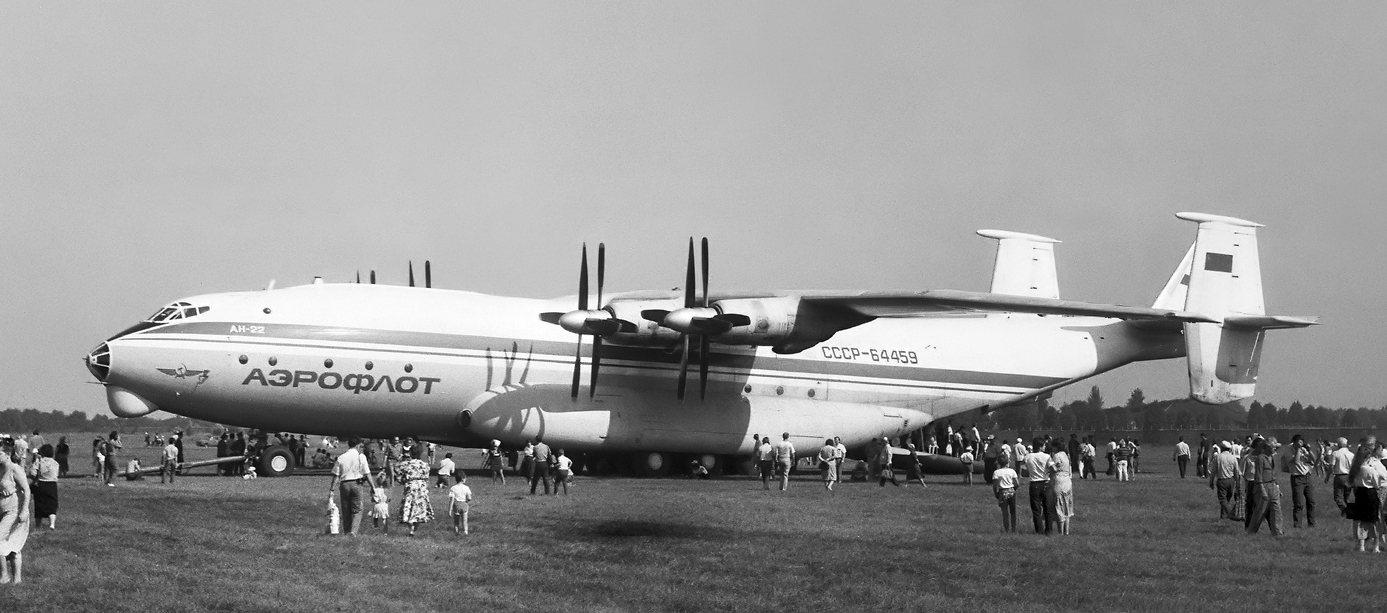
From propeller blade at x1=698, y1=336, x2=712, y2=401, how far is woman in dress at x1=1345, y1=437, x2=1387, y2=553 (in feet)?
52.8

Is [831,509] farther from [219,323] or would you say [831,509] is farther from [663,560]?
[219,323]

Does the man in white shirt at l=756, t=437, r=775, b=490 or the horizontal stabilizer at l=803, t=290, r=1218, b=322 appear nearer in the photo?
the horizontal stabilizer at l=803, t=290, r=1218, b=322

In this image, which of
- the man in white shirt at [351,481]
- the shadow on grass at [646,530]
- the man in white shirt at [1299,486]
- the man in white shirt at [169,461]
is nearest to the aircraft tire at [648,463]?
→ the man in white shirt at [169,461]

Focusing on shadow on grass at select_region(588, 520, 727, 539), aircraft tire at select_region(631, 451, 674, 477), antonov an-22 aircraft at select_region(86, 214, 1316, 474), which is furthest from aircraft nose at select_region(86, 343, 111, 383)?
shadow on grass at select_region(588, 520, 727, 539)

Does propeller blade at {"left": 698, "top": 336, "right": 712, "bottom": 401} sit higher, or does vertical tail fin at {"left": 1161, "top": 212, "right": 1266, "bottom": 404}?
vertical tail fin at {"left": 1161, "top": 212, "right": 1266, "bottom": 404}

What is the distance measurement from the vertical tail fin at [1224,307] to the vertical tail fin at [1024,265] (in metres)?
7.55

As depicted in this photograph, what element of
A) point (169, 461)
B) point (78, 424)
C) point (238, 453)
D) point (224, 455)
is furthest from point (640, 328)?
point (78, 424)

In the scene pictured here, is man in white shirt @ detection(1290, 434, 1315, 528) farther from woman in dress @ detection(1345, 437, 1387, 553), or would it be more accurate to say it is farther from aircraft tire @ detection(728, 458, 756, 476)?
aircraft tire @ detection(728, 458, 756, 476)

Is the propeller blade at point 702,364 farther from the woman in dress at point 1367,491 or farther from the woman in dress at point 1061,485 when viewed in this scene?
the woman in dress at point 1367,491

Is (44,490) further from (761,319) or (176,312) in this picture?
(761,319)

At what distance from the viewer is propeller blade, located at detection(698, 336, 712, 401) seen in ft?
104

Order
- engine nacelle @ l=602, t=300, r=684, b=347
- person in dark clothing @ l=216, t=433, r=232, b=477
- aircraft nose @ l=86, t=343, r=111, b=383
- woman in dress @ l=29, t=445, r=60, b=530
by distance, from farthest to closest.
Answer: person in dark clothing @ l=216, t=433, r=232, b=477 < engine nacelle @ l=602, t=300, r=684, b=347 < aircraft nose @ l=86, t=343, r=111, b=383 < woman in dress @ l=29, t=445, r=60, b=530

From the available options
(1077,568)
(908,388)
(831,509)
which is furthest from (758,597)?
(908,388)

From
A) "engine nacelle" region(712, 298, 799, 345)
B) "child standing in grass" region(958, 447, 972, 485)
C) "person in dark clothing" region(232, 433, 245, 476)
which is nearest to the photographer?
"engine nacelle" region(712, 298, 799, 345)
